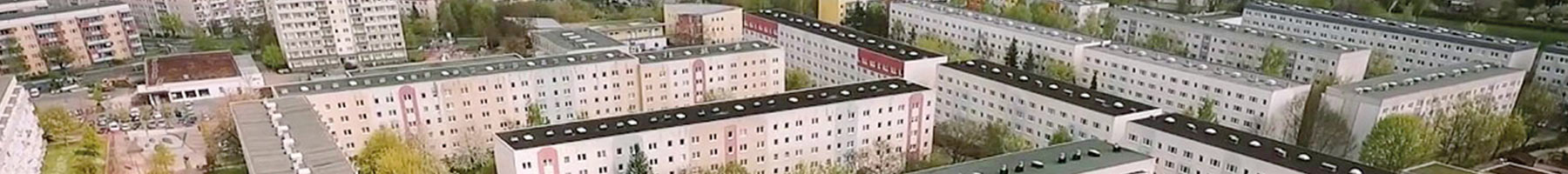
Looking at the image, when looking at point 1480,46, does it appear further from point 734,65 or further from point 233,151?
point 233,151

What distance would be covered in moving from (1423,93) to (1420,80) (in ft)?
3.34

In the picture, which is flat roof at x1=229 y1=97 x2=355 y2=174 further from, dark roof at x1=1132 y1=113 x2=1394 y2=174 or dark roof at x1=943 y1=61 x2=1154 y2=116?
dark roof at x1=1132 y1=113 x2=1394 y2=174

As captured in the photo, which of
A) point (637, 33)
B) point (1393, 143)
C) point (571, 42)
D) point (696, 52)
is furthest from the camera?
point (637, 33)

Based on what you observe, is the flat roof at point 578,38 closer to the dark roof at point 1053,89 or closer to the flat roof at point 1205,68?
the dark roof at point 1053,89

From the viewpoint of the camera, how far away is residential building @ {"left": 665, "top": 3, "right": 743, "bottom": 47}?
30812 millimetres

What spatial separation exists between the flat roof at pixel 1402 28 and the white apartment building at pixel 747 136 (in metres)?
13.7

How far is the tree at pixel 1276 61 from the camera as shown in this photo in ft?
81.6

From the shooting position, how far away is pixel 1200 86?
21328mm

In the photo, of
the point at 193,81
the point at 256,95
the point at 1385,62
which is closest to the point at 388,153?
the point at 256,95

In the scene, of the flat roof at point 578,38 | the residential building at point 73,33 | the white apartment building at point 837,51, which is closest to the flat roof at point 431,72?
the flat roof at point 578,38

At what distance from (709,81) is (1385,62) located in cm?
1527

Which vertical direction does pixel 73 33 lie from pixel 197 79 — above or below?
above

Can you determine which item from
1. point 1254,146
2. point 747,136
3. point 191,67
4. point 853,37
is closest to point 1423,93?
point 1254,146

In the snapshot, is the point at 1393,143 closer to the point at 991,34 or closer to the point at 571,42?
the point at 991,34
